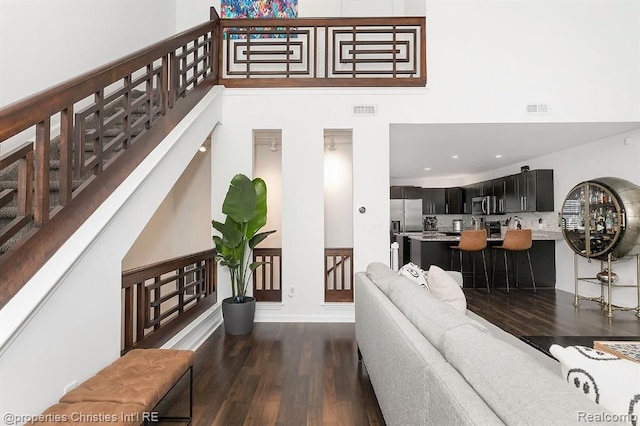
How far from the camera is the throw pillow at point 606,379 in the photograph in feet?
2.60

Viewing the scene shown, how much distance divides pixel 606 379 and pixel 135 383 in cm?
182

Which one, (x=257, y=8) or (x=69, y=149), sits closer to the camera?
(x=69, y=149)

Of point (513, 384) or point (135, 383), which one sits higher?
point (513, 384)

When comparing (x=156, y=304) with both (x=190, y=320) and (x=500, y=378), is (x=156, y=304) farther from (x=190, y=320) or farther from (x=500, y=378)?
(x=500, y=378)

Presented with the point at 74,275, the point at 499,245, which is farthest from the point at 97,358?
the point at 499,245

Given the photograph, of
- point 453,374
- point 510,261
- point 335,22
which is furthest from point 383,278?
point 510,261

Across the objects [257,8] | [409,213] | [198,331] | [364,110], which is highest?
[257,8]

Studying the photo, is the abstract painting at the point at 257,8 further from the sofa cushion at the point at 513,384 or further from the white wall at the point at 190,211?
the sofa cushion at the point at 513,384

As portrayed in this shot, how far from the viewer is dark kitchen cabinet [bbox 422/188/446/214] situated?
9.23 m

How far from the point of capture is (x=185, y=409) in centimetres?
212

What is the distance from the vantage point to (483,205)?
26.1 feet

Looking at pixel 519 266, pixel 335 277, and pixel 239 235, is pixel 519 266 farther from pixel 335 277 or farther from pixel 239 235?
pixel 239 235

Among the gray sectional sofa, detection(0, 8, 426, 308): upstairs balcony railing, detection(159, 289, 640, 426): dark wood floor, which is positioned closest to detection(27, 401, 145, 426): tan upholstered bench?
detection(0, 8, 426, 308): upstairs balcony railing

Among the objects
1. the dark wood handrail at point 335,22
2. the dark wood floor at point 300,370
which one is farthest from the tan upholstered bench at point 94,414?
the dark wood handrail at point 335,22
